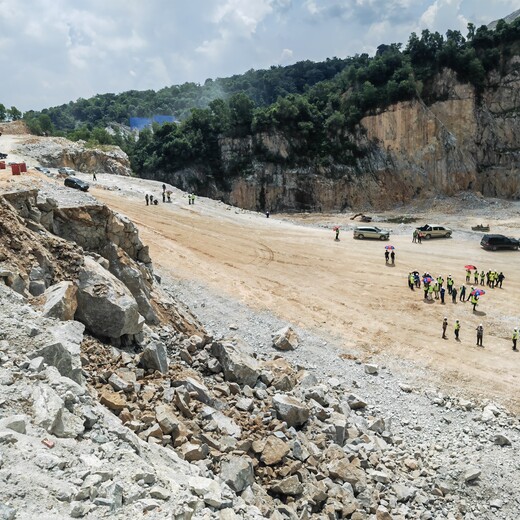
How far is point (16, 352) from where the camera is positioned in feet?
25.1

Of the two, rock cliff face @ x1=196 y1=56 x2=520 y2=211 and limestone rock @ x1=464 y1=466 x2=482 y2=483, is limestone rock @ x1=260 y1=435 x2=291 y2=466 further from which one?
rock cliff face @ x1=196 y1=56 x2=520 y2=211

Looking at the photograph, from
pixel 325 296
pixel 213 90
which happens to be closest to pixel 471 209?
pixel 325 296

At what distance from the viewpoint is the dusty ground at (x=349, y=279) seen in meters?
18.7

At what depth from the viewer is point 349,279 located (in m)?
26.6

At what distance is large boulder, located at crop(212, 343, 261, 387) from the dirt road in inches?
286

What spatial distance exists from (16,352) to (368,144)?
58.6 metres

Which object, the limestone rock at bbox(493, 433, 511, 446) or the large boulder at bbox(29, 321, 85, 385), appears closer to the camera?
the large boulder at bbox(29, 321, 85, 385)

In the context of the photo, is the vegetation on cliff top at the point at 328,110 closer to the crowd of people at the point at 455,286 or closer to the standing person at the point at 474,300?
the crowd of people at the point at 455,286

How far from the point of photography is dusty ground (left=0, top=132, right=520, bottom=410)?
18.7 m

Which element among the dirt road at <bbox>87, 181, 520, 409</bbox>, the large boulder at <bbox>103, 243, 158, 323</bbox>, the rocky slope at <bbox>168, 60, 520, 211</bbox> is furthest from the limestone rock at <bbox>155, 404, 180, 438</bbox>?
the rocky slope at <bbox>168, 60, 520, 211</bbox>

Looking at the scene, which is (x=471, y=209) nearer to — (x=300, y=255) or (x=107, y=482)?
(x=300, y=255)

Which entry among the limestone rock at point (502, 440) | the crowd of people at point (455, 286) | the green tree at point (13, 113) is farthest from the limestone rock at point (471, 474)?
the green tree at point (13, 113)

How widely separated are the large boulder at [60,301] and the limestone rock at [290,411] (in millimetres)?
5413

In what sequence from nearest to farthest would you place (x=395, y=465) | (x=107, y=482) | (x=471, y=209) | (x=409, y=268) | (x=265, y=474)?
(x=107, y=482), (x=265, y=474), (x=395, y=465), (x=409, y=268), (x=471, y=209)
